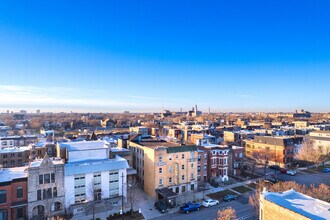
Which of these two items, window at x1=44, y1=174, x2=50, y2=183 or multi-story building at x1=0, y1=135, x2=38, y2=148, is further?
multi-story building at x1=0, y1=135, x2=38, y2=148

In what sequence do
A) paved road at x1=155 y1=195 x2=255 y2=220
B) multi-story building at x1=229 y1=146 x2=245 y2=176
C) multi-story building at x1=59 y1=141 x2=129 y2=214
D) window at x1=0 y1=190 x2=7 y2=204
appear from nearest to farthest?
1. window at x1=0 y1=190 x2=7 y2=204
2. paved road at x1=155 y1=195 x2=255 y2=220
3. multi-story building at x1=59 y1=141 x2=129 y2=214
4. multi-story building at x1=229 y1=146 x2=245 y2=176

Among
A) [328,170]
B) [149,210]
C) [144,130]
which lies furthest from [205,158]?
[144,130]

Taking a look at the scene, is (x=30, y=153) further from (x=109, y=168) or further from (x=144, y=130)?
(x=144, y=130)

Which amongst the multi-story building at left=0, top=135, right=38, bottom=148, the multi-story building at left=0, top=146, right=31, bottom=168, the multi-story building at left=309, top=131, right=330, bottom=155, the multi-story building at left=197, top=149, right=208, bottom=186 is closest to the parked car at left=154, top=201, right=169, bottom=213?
the multi-story building at left=197, top=149, right=208, bottom=186

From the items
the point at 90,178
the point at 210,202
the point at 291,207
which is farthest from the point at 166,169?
the point at 291,207

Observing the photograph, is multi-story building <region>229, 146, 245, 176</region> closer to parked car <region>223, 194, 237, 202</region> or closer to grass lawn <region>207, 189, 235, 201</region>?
grass lawn <region>207, 189, 235, 201</region>


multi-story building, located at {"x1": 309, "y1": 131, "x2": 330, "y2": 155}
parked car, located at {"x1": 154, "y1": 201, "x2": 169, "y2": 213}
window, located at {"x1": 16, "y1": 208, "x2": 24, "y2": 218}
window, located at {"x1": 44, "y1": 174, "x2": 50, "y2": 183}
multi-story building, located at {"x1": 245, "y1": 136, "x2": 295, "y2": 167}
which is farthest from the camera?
multi-story building, located at {"x1": 309, "y1": 131, "x2": 330, "y2": 155}

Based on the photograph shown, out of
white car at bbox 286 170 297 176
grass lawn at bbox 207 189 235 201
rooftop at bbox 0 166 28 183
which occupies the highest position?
rooftop at bbox 0 166 28 183
